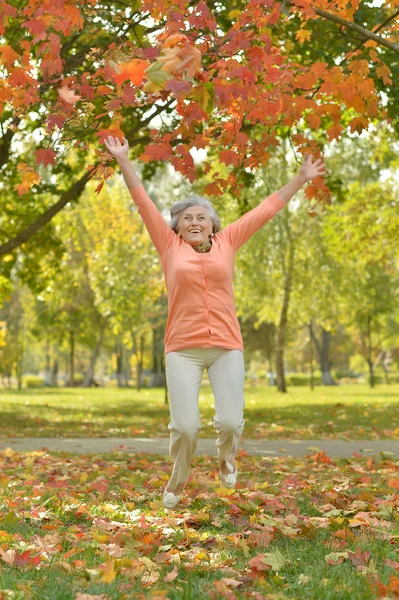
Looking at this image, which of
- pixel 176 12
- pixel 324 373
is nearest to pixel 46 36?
pixel 176 12

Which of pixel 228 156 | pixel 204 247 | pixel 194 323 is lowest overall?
pixel 194 323

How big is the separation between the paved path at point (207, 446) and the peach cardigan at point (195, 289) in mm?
4384

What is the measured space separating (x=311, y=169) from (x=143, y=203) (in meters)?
1.35

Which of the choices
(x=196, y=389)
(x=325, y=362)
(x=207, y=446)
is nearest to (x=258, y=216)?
(x=196, y=389)

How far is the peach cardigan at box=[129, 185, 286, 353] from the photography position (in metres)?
5.05

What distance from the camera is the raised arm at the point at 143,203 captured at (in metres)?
5.23

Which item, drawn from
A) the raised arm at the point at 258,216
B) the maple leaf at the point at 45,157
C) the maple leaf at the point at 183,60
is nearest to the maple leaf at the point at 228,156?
the raised arm at the point at 258,216

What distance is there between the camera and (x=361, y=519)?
4629mm

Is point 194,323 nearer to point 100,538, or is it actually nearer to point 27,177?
point 100,538

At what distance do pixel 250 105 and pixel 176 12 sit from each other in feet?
3.19

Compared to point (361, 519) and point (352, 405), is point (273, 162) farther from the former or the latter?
point (361, 519)

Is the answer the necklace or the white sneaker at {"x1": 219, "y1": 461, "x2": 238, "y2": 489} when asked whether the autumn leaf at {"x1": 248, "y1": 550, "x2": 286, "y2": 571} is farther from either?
the necklace

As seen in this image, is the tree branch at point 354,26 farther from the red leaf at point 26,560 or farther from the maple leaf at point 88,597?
the maple leaf at point 88,597

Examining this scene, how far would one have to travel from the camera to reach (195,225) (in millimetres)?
5289
